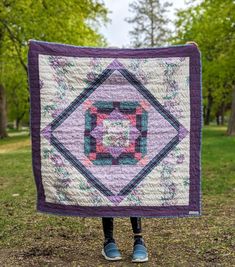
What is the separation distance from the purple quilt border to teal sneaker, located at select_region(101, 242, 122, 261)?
29cm

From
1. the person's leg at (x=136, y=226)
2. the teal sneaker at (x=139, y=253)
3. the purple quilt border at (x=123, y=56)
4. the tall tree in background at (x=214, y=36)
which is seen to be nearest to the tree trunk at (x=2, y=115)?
the tall tree in background at (x=214, y=36)

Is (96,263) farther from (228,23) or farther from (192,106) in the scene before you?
(228,23)

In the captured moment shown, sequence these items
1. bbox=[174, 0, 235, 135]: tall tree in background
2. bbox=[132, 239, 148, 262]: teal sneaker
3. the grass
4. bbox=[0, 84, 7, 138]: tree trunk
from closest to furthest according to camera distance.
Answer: bbox=[132, 239, 148, 262]: teal sneaker, the grass, bbox=[174, 0, 235, 135]: tall tree in background, bbox=[0, 84, 7, 138]: tree trunk

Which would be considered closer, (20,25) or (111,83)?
(111,83)

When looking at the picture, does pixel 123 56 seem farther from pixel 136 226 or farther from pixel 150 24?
→ pixel 150 24

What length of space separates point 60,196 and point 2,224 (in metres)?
1.66

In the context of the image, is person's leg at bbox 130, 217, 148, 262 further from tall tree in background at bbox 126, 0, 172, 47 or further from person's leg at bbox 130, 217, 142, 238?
tall tree in background at bbox 126, 0, 172, 47

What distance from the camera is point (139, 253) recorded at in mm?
4152

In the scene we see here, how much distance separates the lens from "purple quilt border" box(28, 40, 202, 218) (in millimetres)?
4148

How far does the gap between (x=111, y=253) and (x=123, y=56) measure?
1.65 metres

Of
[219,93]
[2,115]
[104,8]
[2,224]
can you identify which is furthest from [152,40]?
[2,224]

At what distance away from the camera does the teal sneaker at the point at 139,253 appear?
412cm

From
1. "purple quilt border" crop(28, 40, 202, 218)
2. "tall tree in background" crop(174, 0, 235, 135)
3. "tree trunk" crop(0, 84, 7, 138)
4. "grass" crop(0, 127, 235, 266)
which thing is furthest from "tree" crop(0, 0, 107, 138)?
"purple quilt border" crop(28, 40, 202, 218)

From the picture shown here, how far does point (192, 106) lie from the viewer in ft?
13.8
